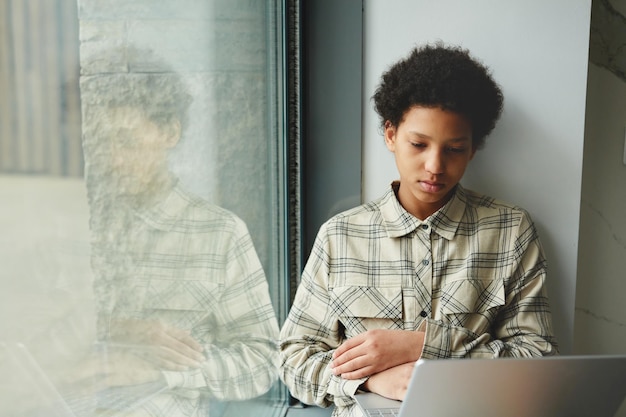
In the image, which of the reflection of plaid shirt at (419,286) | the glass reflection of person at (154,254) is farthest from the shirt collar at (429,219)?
the glass reflection of person at (154,254)

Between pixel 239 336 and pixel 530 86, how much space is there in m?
0.90

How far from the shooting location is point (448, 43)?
5.17 ft

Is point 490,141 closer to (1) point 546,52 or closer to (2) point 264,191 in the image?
(1) point 546,52

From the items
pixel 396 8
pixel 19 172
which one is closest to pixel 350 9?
pixel 396 8

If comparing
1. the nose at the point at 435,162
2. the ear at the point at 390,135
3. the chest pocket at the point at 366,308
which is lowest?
the chest pocket at the point at 366,308

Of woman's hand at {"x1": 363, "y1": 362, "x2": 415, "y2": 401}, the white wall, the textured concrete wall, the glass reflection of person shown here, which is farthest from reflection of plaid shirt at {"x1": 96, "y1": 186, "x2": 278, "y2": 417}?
the textured concrete wall

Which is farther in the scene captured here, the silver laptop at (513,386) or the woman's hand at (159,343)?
the silver laptop at (513,386)

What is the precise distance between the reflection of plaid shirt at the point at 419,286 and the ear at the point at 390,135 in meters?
0.13

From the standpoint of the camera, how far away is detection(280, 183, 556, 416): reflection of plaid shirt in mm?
1410

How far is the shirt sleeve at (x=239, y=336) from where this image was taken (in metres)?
1.07

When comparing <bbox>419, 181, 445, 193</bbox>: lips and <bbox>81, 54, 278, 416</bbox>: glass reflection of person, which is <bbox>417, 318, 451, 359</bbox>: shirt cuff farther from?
<bbox>81, 54, 278, 416</bbox>: glass reflection of person

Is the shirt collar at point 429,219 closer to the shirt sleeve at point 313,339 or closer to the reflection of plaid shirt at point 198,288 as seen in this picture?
the shirt sleeve at point 313,339

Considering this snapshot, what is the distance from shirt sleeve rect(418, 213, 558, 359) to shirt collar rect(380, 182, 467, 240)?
131 millimetres

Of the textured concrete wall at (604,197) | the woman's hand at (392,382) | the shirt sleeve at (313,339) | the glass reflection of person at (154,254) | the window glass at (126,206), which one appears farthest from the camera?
the textured concrete wall at (604,197)
